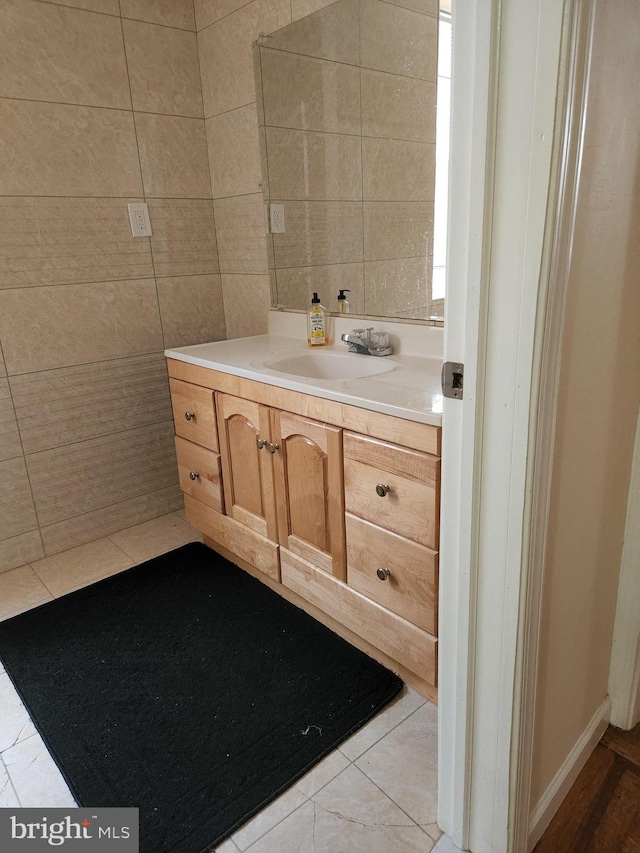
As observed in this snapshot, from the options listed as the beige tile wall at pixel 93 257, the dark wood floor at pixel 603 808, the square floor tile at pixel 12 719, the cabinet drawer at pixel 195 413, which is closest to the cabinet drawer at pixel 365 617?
the dark wood floor at pixel 603 808

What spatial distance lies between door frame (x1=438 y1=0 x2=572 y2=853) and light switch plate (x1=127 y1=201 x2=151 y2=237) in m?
1.81

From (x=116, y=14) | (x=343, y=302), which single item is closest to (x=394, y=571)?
(x=343, y=302)

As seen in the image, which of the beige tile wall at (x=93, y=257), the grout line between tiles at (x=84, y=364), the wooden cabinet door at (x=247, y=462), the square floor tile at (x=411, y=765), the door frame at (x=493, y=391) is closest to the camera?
the door frame at (x=493, y=391)

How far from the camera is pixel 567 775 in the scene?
1.26 m

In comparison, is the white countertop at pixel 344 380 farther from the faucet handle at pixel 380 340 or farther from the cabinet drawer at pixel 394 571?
the cabinet drawer at pixel 394 571

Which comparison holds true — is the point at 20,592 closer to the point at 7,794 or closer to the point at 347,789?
the point at 7,794

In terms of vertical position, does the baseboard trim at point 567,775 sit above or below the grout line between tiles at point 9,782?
above

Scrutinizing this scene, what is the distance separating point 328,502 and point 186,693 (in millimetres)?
668

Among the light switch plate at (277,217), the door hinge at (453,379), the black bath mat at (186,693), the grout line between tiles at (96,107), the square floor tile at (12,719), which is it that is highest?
the grout line between tiles at (96,107)

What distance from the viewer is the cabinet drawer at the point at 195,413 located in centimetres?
201

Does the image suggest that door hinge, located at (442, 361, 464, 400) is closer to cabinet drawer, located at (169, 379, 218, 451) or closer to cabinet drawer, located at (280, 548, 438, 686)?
cabinet drawer, located at (280, 548, 438, 686)

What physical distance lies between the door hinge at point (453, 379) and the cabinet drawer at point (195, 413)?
1193 mm

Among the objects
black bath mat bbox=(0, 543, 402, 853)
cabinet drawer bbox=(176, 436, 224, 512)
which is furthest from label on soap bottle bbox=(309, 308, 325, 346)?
black bath mat bbox=(0, 543, 402, 853)

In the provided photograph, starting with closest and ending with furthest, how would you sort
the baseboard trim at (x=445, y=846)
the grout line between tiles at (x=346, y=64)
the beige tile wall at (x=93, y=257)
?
the baseboard trim at (x=445, y=846) < the grout line between tiles at (x=346, y=64) < the beige tile wall at (x=93, y=257)
